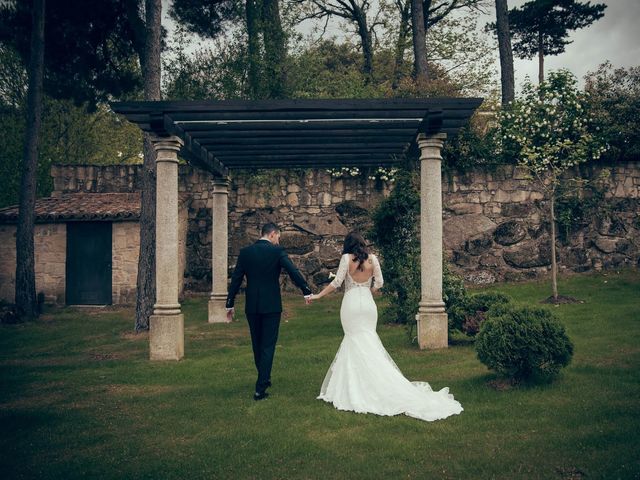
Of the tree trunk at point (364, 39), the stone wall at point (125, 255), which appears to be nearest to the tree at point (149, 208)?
the stone wall at point (125, 255)

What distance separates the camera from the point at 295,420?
6.48 meters

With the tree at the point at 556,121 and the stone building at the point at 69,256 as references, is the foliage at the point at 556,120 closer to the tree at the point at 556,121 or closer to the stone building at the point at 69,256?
the tree at the point at 556,121

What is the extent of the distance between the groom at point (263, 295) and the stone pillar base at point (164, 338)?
109 inches

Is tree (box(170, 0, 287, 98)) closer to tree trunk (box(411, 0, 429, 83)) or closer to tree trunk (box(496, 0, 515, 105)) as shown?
tree trunk (box(411, 0, 429, 83))

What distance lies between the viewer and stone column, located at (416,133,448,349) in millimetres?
10117

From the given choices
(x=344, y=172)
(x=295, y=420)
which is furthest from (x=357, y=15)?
(x=295, y=420)

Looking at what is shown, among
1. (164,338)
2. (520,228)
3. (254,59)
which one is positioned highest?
(254,59)

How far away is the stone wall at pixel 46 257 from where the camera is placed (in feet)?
58.4

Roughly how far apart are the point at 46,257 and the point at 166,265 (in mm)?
9800

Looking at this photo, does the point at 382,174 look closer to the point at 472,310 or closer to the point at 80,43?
the point at 472,310

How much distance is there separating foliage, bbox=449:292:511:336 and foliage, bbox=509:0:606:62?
65.1 ft

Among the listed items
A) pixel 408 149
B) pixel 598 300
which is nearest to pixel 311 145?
pixel 408 149

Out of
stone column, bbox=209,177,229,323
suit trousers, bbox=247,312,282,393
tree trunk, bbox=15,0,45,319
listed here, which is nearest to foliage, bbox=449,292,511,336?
suit trousers, bbox=247,312,282,393

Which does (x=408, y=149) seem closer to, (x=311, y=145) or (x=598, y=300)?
(x=311, y=145)
